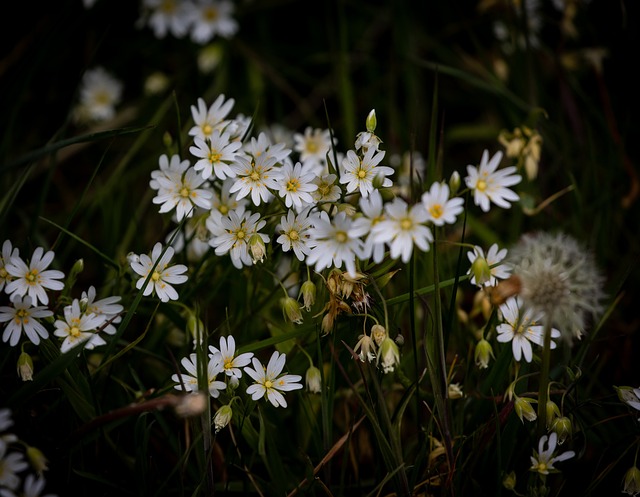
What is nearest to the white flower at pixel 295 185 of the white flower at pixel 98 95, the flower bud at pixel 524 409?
the flower bud at pixel 524 409

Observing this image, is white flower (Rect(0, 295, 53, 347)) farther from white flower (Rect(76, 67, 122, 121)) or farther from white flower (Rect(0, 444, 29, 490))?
white flower (Rect(76, 67, 122, 121))

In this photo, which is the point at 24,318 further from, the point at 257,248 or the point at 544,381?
the point at 544,381

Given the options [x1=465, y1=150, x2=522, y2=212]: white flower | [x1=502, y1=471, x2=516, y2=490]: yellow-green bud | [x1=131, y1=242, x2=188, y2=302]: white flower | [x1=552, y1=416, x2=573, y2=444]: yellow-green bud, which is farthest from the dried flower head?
[x1=131, y1=242, x2=188, y2=302]: white flower

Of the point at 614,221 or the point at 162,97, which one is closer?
the point at 614,221

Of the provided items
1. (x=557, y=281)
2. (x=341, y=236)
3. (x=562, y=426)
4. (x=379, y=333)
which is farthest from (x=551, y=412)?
(x=341, y=236)

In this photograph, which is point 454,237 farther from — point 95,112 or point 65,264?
point 95,112

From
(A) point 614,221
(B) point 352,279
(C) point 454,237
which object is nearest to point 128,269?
(B) point 352,279
